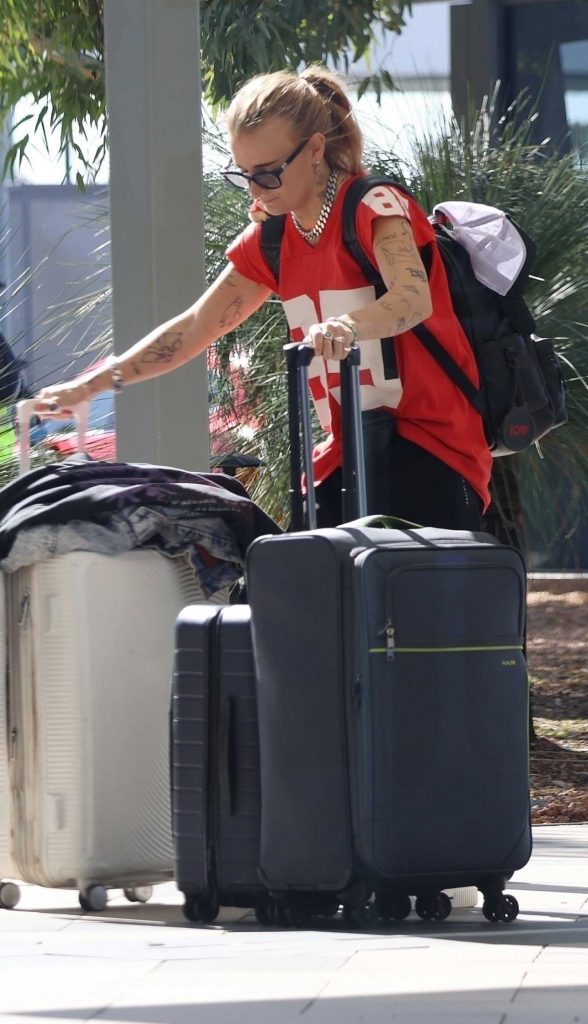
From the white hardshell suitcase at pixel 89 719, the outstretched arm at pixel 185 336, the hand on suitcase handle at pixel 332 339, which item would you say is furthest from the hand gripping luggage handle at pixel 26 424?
the hand on suitcase handle at pixel 332 339

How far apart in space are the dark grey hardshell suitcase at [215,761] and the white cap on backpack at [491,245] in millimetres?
755

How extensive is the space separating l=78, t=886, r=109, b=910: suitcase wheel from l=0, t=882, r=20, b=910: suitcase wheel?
0.56ft

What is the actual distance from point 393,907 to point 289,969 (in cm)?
45

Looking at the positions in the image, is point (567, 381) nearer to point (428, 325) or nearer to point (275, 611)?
point (428, 325)

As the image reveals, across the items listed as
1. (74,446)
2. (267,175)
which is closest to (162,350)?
(267,175)

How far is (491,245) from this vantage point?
3.21 metres

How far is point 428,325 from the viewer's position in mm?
3121

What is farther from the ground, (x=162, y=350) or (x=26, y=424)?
(x=162, y=350)

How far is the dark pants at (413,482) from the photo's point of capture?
315 centimetres

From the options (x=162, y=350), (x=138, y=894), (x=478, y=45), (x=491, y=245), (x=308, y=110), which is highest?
(x=478, y=45)

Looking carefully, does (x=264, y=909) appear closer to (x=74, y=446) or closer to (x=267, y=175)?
(x=267, y=175)

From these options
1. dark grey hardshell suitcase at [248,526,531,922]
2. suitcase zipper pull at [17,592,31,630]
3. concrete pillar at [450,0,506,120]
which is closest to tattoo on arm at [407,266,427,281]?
dark grey hardshell suitcase at [248,526,531,922]

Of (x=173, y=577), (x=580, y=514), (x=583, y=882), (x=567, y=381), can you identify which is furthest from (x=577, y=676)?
(x=173, y=577)

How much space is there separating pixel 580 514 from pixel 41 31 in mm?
2873
